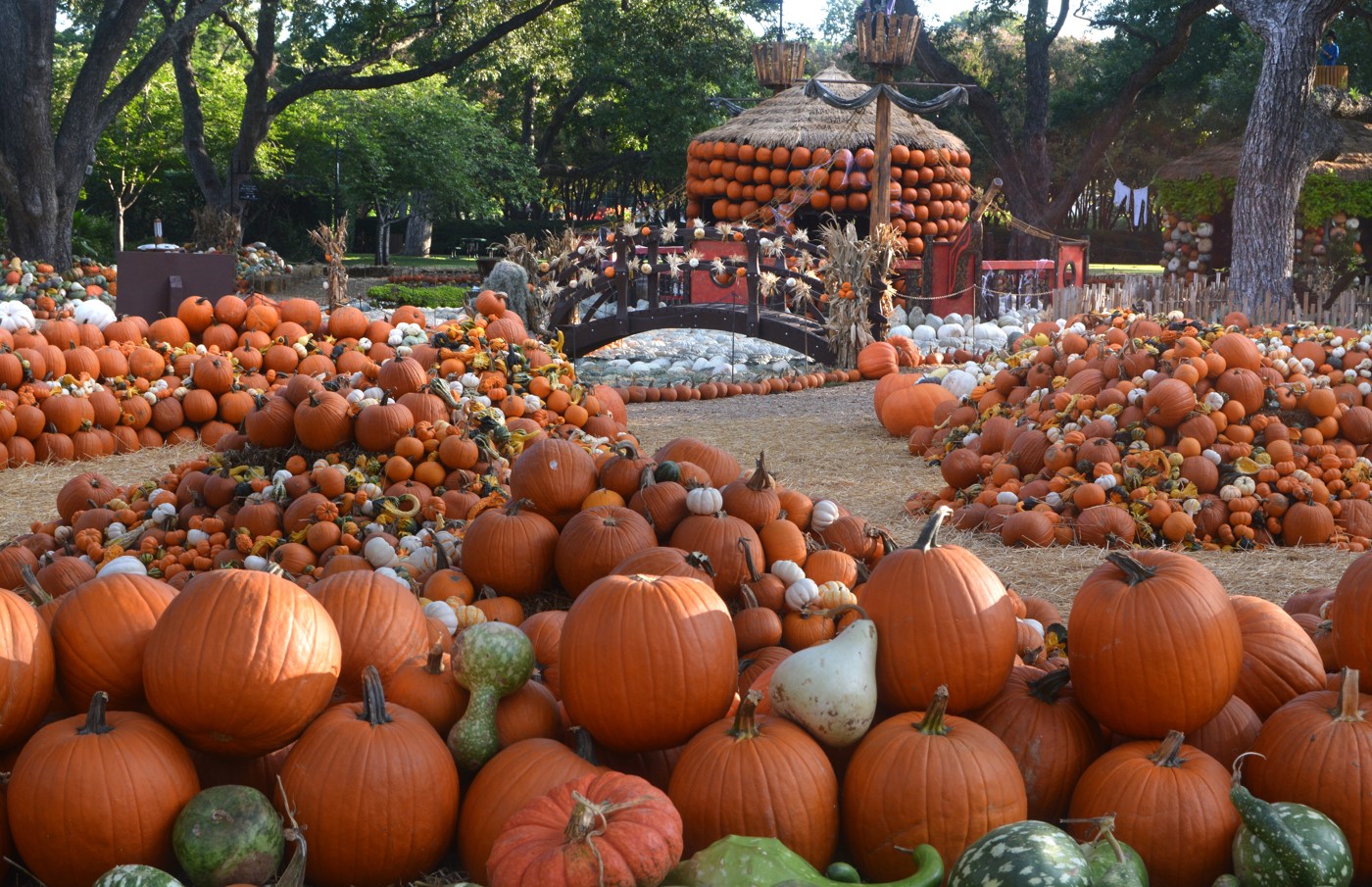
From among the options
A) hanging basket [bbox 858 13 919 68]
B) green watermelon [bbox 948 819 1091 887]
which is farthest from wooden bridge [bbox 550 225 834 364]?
green watermelon [bbox 948 819 1091 887]

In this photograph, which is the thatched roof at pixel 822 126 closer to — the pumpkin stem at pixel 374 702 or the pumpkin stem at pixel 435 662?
the pumpkin stem at pixel 435 662

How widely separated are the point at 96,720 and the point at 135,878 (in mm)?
449

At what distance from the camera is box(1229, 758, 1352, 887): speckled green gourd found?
2.18 meters

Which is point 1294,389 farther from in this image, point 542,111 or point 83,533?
point 542,111

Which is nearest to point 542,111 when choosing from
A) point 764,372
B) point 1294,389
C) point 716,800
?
point 764,372

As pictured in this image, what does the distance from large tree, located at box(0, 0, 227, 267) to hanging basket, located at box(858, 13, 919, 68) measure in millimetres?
10048

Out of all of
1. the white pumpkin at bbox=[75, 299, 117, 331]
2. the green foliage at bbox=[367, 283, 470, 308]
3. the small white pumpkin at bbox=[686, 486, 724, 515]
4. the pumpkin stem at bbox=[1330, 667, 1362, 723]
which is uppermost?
the green foliage at bbox=[367, 283, 470, 308]

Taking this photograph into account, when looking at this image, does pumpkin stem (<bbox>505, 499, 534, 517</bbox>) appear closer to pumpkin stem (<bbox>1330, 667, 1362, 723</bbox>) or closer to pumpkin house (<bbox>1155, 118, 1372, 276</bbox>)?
pumpkin stem (<bbox>1330, 667, 1362, 723</bbox>)

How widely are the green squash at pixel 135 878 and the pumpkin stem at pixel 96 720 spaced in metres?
0.38

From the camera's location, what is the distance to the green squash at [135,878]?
1999mm

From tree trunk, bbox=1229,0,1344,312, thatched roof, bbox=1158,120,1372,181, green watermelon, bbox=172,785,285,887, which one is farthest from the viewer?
thatched roof, bbox=1158,120,1372,181

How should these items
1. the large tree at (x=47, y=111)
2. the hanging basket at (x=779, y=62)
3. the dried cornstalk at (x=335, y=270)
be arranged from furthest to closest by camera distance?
the hanging basket at (x=779, y=62), the large tree at (x=47, y=111), the dried cornstalk at (x=335, y=270)

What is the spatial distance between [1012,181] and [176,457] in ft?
74.9

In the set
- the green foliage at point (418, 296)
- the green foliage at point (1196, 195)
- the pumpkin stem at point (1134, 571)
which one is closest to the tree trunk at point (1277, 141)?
the green foliage at point (1196, 195)
